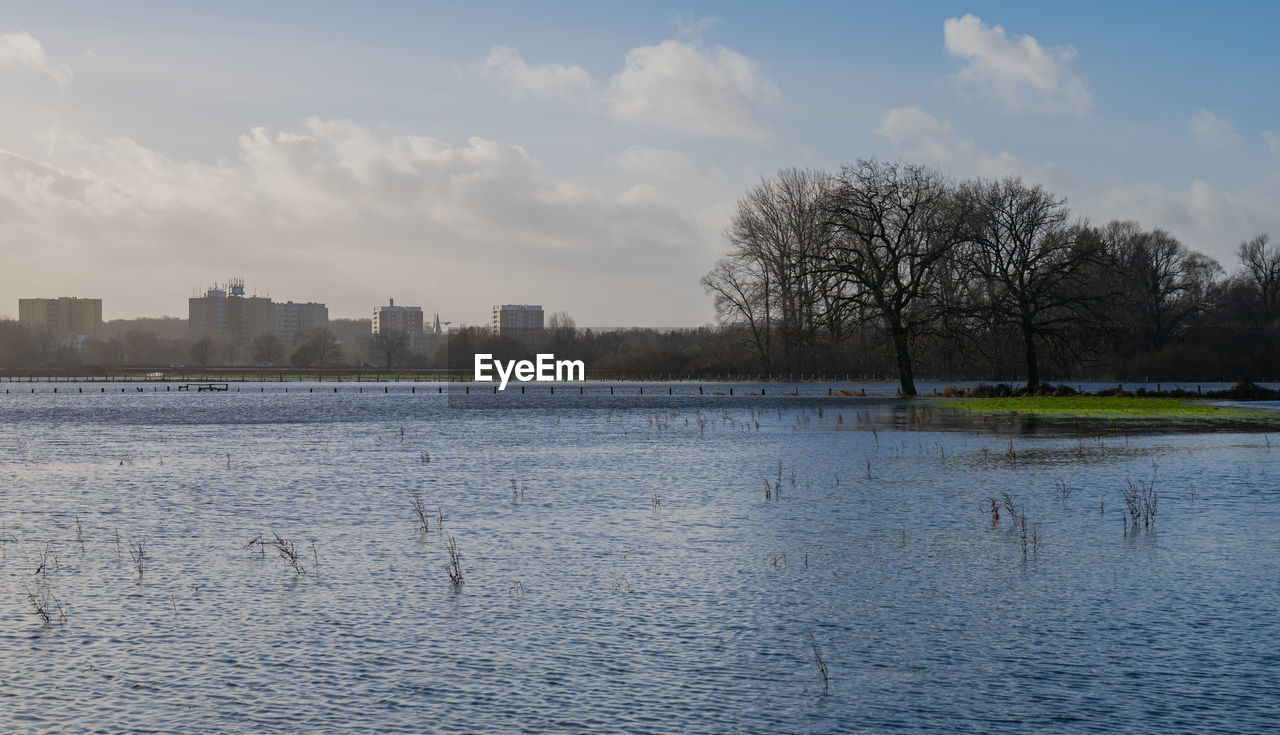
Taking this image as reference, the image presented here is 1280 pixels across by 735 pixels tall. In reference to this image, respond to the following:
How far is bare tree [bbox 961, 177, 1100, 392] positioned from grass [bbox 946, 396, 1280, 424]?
5.29 metres

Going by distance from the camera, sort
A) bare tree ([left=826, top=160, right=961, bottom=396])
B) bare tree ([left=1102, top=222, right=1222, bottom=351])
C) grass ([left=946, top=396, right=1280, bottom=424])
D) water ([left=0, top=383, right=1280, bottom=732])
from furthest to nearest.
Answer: bare tree ([left=1102, top=222, right=1222, bottom=351])
bare tree ([left=826, top=160, right=961, bottom=396])
grass ([left=946, top=396, right=1280, bottom=424])
water ([left=0, top=383, right=1280, bottom=732])

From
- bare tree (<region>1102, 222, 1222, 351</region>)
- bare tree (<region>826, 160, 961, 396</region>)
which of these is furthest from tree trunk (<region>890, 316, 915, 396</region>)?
bare tree (<region>1102, 222, 1222, 351</region>)

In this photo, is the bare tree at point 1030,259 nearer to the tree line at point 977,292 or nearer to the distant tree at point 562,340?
the tree line at point 977,292

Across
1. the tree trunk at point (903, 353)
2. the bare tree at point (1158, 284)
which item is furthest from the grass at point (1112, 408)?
the bare tree at point (1158, 284)

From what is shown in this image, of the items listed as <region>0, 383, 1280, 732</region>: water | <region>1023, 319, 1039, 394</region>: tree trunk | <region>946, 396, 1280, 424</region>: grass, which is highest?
<region>1023, 319, 1039, 394</region>: tree trunk

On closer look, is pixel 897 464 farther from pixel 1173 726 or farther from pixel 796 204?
pixel 796 204

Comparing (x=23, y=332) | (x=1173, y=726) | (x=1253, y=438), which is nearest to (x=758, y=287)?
(x=1253, y=438)

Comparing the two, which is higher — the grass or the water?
the grass

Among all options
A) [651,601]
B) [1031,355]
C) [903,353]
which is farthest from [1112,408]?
[651,601]

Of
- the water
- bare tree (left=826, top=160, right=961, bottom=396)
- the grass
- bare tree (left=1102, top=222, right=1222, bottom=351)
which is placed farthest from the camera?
bare tree (left=1102, top=222, right=1222, bottom=351)

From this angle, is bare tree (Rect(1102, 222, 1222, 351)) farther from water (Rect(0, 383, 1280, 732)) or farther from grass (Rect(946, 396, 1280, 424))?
water (Rect(0, 383, 1280, 732))

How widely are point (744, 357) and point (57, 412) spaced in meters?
62.3

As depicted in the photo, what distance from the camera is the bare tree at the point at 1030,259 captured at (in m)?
63.3

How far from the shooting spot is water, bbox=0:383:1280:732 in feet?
29.1
